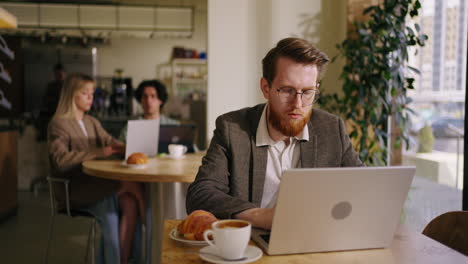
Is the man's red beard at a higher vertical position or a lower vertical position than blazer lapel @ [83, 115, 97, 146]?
higher

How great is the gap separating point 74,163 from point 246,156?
72.2 inches

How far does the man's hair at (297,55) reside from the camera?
5.35 ft

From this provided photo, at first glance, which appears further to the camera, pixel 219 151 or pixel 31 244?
pixel 31 244

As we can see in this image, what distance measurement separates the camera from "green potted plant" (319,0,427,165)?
3.33 metres

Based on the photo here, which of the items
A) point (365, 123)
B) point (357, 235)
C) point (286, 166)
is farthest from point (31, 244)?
point (357, 235)

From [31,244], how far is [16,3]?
5.07 m

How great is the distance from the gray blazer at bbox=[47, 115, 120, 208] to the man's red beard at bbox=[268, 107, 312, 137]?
1.86 m

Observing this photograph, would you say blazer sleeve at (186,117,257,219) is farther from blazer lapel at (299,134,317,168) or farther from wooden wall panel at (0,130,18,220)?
wooden wall panel at (0,130,18,220)

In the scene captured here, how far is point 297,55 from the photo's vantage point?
5.39 feet

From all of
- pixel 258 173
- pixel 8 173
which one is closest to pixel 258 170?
pixel 258 173

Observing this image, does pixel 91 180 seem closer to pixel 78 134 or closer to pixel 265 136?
pixel 78 134

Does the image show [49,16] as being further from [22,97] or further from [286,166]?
[286,166]

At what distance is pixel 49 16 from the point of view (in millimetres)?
7938

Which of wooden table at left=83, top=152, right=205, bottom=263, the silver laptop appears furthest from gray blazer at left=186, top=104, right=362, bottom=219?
wooden table at left=83, top=152, right=205, bottom=263
